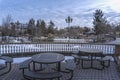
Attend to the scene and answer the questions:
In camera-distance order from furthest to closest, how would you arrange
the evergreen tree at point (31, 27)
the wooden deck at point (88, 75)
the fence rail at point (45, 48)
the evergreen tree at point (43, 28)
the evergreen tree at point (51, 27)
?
the evergreen tree at point (51, 27), the evergreen tree at point (43, 28), the evergreen tree at point (31, 27), the fence rail at point (45, 48), the wooden deck at point (88, 75)

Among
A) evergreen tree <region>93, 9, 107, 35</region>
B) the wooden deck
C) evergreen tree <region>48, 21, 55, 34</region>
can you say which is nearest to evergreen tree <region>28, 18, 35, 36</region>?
evergreen tree <region>48, 21, 55, 34</region>

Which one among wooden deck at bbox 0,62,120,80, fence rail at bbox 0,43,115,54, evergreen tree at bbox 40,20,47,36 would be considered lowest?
wooden deck at bbox 0,62,120,80

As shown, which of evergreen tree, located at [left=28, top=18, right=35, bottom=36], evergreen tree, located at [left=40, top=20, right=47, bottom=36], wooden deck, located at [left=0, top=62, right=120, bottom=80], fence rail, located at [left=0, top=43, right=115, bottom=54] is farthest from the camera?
evergreen tree, located at [left=40, top=20, right=47, bottom=36]

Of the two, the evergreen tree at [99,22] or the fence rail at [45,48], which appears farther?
the evergreen tree at [99,22]

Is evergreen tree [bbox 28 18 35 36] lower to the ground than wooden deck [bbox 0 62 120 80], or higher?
higher

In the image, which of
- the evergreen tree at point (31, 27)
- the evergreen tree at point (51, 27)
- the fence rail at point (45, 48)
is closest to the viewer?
the fence rail at point (45, 48)

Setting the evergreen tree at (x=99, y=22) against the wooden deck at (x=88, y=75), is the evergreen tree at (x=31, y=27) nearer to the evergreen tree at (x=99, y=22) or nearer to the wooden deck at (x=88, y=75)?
the evergreen tree at (x=99, y=22)

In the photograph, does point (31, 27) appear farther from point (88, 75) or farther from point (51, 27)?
point (88, 75)

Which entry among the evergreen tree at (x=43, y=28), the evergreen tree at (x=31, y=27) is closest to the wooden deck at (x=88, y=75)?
the evergreen tree at (x=31, y=27)

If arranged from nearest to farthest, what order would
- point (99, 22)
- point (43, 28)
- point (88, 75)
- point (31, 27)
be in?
point (88, 75)
point (99, 22)
point (31, 27)
point (43, 28)

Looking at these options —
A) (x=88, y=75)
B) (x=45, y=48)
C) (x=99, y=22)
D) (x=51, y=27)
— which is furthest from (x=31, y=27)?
(x=88, y=75)

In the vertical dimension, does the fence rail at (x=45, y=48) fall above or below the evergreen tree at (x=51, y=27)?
below

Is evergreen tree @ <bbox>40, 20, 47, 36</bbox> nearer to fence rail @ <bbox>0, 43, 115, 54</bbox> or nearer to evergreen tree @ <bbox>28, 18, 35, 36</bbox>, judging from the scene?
evergreen tree @ <bbox>28, 18, 35, 36</bbox>

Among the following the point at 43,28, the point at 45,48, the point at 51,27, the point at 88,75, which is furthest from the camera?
the point at 51,27
